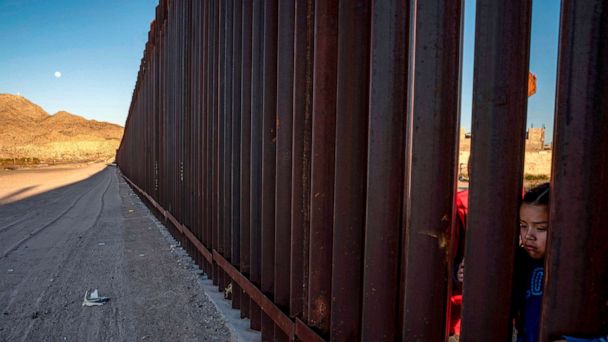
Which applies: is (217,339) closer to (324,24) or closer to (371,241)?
(371,241)

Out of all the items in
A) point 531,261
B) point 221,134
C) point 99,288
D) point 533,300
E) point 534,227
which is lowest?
point 99,288

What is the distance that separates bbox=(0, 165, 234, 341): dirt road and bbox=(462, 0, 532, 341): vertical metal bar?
78.0 inches

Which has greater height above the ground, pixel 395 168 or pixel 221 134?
pixel 221 134

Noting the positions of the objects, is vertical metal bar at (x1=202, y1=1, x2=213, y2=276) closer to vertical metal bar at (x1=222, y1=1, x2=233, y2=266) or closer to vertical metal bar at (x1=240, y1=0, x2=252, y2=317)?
vertical metal bar at (x1=222, y1=1, x2=233, y2=266)

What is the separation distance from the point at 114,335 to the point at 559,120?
287 centimetres

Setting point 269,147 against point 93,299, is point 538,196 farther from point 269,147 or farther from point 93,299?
point 93,299

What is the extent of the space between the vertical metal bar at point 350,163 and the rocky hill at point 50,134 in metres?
83.1

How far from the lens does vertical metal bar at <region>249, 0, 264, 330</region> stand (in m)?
2.52

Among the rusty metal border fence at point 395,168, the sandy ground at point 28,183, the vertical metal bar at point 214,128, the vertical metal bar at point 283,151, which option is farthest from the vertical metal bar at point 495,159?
the sandy ground at point 28,183

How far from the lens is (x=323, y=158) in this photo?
1791 millimetres

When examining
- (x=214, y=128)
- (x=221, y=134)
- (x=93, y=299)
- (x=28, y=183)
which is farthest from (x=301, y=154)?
(x=28, y=183)

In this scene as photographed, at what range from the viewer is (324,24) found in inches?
69.1

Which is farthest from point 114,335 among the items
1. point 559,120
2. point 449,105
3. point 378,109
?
point 559,120

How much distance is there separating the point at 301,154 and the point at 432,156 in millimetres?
861
